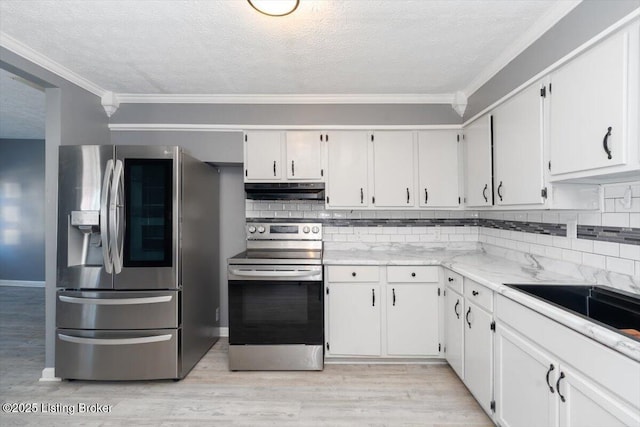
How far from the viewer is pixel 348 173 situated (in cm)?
295

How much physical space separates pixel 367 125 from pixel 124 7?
2032 millimetres

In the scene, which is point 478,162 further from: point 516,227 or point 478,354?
point 478,354

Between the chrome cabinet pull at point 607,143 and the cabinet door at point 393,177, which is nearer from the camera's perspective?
the chrome cabinet pull at point 607,143

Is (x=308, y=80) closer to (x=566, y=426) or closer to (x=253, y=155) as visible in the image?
(x=253, y=155)

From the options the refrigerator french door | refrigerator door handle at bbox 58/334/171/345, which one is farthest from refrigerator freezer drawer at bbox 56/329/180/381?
the refrigerator french door

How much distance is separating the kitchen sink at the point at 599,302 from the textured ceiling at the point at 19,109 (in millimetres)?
4024

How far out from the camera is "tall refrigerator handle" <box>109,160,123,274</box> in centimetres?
226

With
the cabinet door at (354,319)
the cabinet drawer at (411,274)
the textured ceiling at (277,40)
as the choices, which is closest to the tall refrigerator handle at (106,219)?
the textured ceiling at (277,40)

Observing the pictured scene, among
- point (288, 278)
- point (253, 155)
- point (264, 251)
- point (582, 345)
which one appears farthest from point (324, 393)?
point (253, 155)

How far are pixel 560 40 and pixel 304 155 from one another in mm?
1991

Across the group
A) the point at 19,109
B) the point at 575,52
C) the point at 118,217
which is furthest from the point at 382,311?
the point at 19,109

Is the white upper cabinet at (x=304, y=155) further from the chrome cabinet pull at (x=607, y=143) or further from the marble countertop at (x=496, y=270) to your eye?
the chrome cabinet pull at (x=607, y=143)

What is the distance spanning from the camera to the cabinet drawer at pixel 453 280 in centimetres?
229

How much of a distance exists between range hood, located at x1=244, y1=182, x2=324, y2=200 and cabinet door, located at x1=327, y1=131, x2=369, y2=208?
5.6 inches
